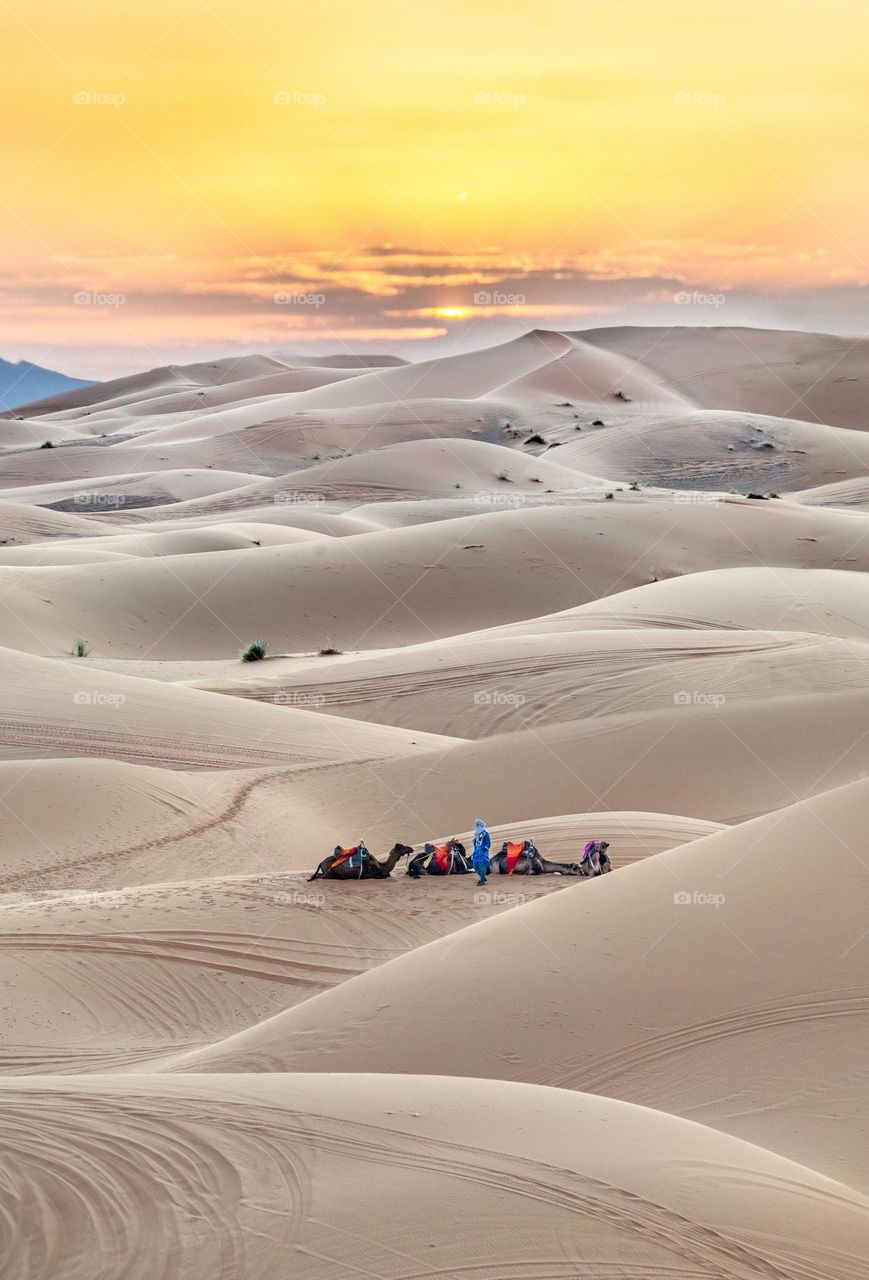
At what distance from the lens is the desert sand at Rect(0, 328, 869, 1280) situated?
13.1 ft

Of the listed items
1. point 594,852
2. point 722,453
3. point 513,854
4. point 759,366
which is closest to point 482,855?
point 513,854

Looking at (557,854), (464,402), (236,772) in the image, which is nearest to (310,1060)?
(557,854)

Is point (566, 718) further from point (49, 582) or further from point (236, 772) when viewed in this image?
point (49, 582)

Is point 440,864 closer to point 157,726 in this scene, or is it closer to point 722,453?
point 157,726

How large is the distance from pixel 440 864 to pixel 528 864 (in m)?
0.68

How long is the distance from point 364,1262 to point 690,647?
14.4 meters

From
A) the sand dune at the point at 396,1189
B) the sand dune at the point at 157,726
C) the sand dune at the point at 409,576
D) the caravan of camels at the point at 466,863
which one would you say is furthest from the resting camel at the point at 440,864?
the sand dune at the point at 409,576

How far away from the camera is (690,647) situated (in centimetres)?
1744

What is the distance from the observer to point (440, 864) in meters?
10.0

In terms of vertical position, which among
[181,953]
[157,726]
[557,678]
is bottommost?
[181,953]

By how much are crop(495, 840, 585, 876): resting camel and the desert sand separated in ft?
0.50

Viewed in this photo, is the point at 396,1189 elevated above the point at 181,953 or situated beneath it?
situated beneath

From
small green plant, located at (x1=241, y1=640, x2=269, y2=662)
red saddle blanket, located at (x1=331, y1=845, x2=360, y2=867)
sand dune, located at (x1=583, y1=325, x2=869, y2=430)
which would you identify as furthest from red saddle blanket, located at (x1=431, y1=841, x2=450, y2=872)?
sand dune, located at (x1=583, y1=325, x2=869, y2=430)

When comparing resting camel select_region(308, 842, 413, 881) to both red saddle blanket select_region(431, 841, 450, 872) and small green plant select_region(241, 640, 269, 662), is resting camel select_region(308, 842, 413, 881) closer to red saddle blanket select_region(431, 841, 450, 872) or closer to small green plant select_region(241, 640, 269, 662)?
red saddle blanket select_region(431, 841, 450, 872)
